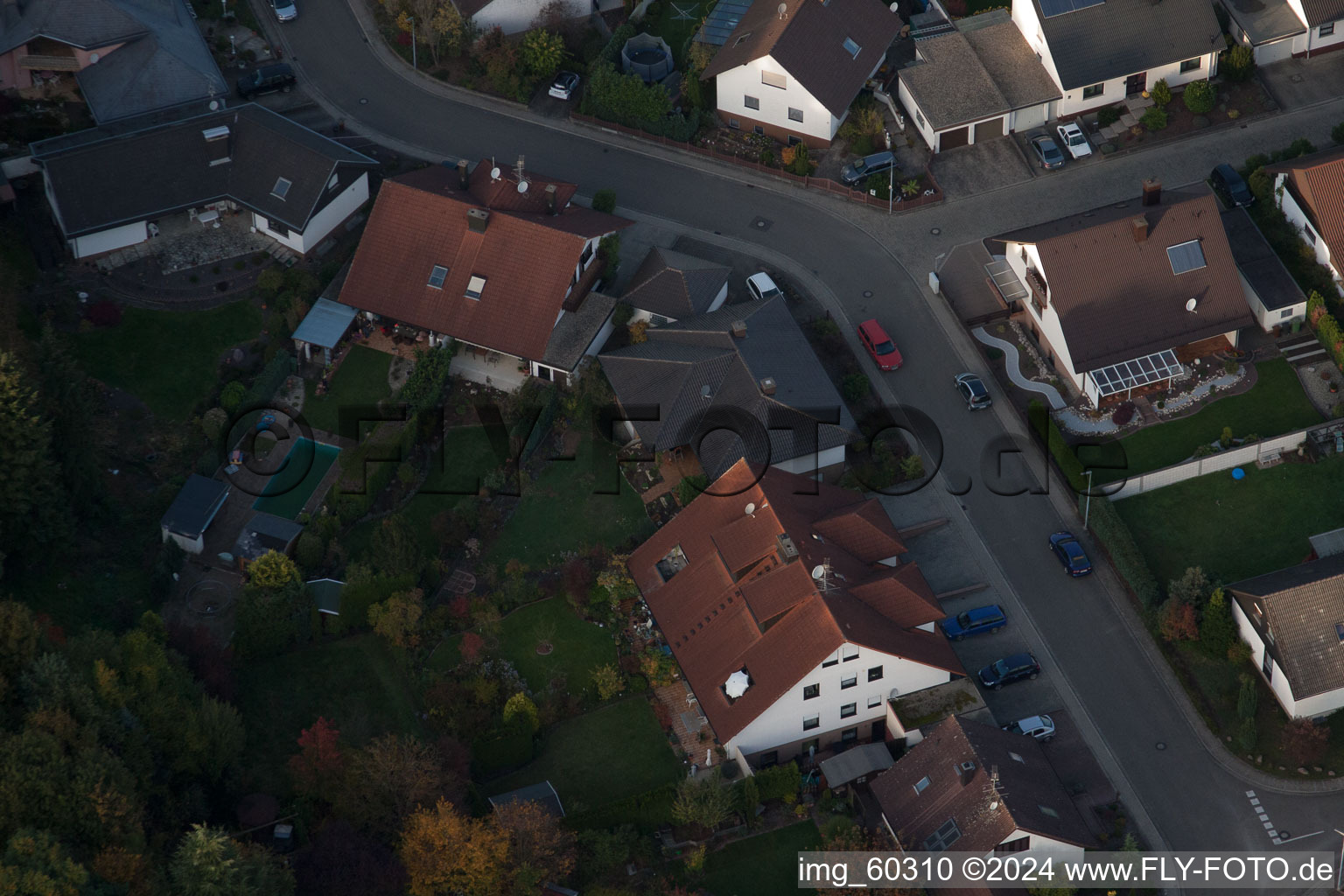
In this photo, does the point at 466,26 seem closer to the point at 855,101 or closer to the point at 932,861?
the point at 855,101

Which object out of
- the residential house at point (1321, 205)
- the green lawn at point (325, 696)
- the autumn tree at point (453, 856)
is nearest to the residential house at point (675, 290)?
the green lawn at point (325, 696)

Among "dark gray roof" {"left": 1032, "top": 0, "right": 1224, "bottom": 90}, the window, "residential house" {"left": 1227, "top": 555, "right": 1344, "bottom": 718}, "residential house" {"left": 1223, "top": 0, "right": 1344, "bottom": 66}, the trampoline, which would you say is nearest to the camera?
the window

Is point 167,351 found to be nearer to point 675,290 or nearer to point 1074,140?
point 675,290

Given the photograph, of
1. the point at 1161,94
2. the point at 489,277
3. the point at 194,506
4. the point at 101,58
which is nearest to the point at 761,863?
the point at 194,506

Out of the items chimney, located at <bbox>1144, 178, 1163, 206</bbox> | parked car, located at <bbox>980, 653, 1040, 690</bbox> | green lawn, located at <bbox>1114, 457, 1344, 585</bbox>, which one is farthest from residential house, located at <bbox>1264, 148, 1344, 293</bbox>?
parked car, located at <bbox>980, 653, 1040, 690</bbox>

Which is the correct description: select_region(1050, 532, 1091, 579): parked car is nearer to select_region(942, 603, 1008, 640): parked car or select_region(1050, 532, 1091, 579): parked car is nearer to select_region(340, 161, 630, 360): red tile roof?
select_region(942, 603, 1008, 640): parked car
